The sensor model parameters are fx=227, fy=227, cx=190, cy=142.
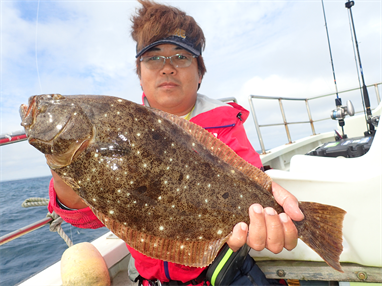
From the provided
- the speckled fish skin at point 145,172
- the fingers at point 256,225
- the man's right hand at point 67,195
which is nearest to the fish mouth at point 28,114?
the speckled fish skin at point 145,172

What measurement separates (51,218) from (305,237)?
2.48 metres

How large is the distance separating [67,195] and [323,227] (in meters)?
1.88

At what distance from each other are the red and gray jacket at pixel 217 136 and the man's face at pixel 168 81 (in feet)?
0.73

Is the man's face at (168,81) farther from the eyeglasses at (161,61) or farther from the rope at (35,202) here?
the rope at (35,202)

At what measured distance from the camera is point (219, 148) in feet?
5.30

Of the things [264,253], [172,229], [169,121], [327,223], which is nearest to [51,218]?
[172,229]

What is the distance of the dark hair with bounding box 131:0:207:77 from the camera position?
89.4 inches

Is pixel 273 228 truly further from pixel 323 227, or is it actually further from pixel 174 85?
pixel 174 85

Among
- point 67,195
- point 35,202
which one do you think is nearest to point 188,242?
point 67,195

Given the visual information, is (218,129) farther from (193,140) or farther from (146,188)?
(146,188)

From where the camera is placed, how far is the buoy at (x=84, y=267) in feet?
8.49

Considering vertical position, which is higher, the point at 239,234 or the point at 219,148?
the point at 219,148

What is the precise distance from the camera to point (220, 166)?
1492mm

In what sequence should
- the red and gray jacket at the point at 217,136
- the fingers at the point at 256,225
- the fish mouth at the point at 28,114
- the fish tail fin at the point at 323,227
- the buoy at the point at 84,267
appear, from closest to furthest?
the fish mouth at the point at 28,114 < the fingers at the point at 256,225 < the fish tail fin at the point at 323,227 < the red and gray jacket at the point at 217,136 < the buoy at the point at 84,267
